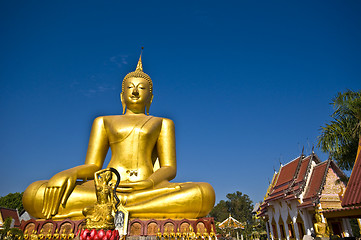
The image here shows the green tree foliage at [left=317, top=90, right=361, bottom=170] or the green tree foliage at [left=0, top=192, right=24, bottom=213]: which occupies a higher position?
the green tree foliage at [left=0, top=192, right=24, bottom=213]

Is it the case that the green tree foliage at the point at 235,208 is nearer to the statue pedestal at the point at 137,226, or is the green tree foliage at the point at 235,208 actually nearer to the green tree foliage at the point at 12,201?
the green tree foliage at the point at 12,201

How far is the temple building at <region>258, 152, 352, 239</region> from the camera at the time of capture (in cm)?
1173

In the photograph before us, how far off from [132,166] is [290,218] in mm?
11058

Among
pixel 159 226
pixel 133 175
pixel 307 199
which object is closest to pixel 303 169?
pixel 307 199

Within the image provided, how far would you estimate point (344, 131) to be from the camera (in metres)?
8.60

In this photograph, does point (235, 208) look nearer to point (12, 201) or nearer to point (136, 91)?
point (12, 201)

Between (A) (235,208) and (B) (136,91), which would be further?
(A) (235,208)

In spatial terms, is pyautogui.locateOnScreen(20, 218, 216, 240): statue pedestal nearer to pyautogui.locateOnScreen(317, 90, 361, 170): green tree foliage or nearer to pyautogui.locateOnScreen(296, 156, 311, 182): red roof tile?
pyautogui.locateOnScreen(317, 90, 361, 170): green tree foliage

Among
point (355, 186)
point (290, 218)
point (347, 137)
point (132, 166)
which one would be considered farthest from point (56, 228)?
point (290, 218)

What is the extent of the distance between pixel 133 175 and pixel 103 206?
2.42 meters

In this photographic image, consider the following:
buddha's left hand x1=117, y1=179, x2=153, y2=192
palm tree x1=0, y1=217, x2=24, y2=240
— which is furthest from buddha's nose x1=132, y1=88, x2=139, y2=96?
palm tree x1=0, y1=217, x2=24, y2=240

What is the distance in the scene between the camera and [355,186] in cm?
665

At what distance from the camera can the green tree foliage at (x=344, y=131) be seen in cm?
841

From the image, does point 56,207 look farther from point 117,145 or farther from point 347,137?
point 347,137
